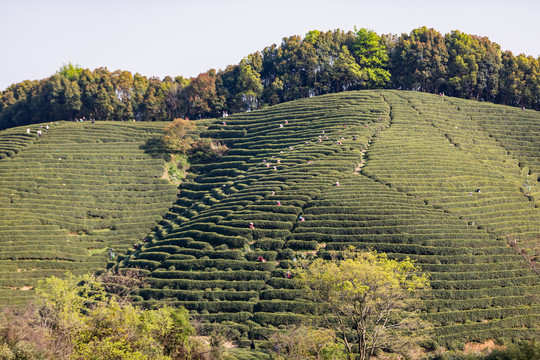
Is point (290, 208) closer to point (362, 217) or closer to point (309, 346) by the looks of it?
point (362, 217)

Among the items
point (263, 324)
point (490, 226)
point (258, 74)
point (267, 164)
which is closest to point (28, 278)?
point (263, 324)

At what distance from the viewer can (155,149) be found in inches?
2564

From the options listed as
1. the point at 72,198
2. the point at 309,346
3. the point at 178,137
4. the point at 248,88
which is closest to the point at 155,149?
the point at 178,137

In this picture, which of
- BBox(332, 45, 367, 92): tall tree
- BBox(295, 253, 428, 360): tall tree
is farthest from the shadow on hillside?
BBox(295, 253, 428, 360): tall tree

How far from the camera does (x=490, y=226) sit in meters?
43.2

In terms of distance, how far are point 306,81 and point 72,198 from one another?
51.9 meters

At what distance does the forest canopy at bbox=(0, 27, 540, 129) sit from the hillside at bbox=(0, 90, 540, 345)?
1166cm

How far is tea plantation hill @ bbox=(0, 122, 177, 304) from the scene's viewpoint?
1727 inches

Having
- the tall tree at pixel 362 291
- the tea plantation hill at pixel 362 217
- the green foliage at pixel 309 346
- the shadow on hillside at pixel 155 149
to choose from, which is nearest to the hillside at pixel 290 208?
the tea plantation hill at pixel 362 217

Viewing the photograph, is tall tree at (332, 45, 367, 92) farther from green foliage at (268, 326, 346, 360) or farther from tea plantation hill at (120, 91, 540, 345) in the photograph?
green foliage at (268, 326, 346, 360)

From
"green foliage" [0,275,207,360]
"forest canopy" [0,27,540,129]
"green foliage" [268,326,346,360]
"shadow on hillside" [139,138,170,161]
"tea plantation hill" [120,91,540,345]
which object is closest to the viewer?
"green foliage" [0,275,207,360]

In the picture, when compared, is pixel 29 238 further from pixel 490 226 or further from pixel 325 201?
pixel 490 226

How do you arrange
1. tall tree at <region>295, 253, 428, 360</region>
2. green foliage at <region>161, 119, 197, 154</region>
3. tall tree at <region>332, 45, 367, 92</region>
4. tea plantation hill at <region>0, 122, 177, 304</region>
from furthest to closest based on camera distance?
Result: tall tree at <region>332, 45, 367, 92</region> → green foliage at <region>161, 119, 197, 154</region> → tea plantation hill at <region>0, 122, 177, 304</region> → tall tree at <region>295, 253, 428, 360</region>

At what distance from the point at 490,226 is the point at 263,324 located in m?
24.4
